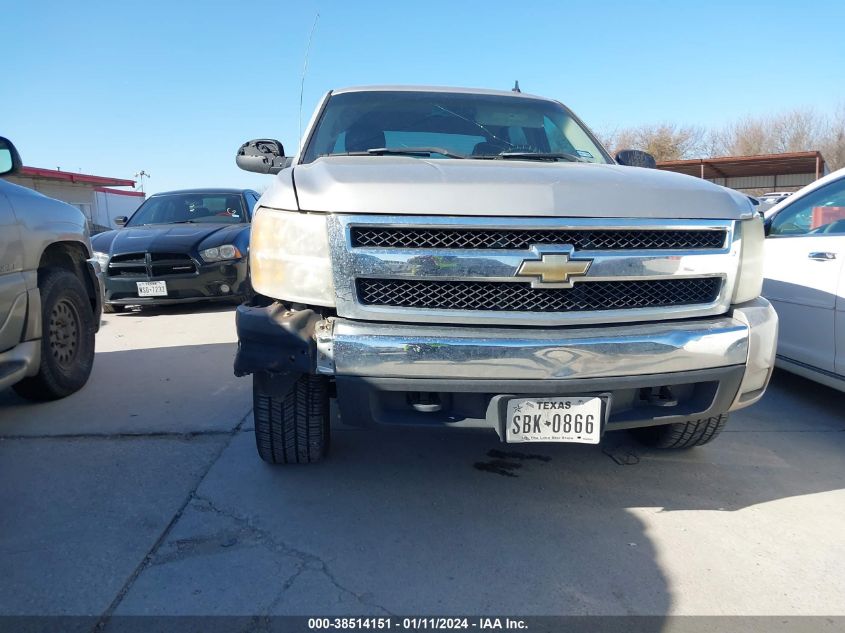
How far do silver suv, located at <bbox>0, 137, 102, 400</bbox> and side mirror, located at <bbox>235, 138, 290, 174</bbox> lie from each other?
1.25m

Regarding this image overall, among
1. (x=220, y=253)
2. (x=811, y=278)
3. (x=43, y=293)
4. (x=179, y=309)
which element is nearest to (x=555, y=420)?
(x=811, y=278)

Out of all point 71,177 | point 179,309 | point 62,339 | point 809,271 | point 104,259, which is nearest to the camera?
point 809,271

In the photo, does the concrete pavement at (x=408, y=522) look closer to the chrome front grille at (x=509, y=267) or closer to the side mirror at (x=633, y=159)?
the chrome front grille at (x=509, y=267)

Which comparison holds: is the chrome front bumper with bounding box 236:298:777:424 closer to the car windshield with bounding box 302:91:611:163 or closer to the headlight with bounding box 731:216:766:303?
the headlight with bounding box 731:216:766:303

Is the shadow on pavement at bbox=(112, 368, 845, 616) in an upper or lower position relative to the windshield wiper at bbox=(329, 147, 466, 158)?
lower

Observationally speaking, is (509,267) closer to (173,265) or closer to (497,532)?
(497,532)

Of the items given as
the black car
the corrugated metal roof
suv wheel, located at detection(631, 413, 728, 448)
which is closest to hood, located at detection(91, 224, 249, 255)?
the black car

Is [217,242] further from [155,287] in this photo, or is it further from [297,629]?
[297,629]

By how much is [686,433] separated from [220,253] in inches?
224

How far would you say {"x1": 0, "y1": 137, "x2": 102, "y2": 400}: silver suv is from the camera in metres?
3.33

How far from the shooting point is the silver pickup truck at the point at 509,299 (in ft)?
7.29

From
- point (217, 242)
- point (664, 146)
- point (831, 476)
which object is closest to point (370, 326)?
→ point (831, 476)

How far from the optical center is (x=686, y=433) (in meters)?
3.04

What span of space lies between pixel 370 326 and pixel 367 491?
933mm
